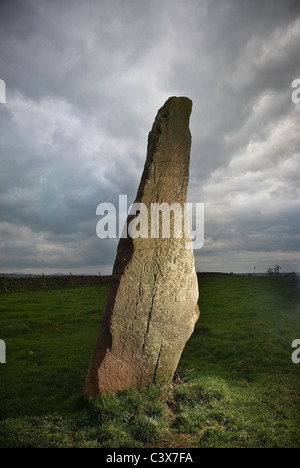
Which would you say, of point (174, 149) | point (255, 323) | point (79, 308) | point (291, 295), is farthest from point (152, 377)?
point (291, 295)

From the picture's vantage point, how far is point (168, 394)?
7188 millimetres

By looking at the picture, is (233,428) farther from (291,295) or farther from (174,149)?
(291,295)

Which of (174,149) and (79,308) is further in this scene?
(79,308)

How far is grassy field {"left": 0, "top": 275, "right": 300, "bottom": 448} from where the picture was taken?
18.4 feet

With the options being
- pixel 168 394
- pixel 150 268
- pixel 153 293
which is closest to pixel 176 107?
pixel 150 268

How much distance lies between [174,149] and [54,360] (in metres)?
8.80

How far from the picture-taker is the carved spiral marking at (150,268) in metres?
7.60

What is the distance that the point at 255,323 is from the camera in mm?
15844

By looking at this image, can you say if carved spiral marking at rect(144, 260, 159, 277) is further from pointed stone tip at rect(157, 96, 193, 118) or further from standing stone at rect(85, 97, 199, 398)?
pointed stone tip at rect(157, 96, 193, 118)

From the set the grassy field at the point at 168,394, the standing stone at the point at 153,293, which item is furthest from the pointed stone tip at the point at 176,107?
the grassy field at the point at 168,394

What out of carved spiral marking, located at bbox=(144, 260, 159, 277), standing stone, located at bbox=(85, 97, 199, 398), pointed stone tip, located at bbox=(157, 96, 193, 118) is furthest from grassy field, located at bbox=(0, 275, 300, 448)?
pointed stone tip, located at bbox=(157, 96, 193, 118)

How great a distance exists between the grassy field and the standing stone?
517mm

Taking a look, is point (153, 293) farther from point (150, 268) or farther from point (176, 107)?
point (176, 107)
